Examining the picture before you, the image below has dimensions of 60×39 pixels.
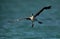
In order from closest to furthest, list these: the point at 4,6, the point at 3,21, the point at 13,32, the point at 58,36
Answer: the point at 58,36 → the point at 13,32 → the point at 3,21 → the point at 4,6

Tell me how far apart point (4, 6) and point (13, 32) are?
1046 centimetres

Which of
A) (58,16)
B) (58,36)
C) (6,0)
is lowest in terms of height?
(58,36)

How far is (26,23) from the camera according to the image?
878 inches

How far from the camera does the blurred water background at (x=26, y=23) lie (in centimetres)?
1931

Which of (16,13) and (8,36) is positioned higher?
(16,13)

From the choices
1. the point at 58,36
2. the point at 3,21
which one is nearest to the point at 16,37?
the point at 58,36

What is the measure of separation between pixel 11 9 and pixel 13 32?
9.10 m

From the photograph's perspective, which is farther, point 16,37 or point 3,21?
point 3,21

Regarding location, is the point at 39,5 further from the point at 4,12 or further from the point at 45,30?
the point at 45,30

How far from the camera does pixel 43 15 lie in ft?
82.6

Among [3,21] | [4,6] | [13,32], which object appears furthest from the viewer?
[4,6]

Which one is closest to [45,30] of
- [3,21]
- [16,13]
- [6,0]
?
[3,21]

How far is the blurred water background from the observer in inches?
760

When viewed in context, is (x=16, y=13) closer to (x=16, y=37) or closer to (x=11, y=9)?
(x=11, y=9)
